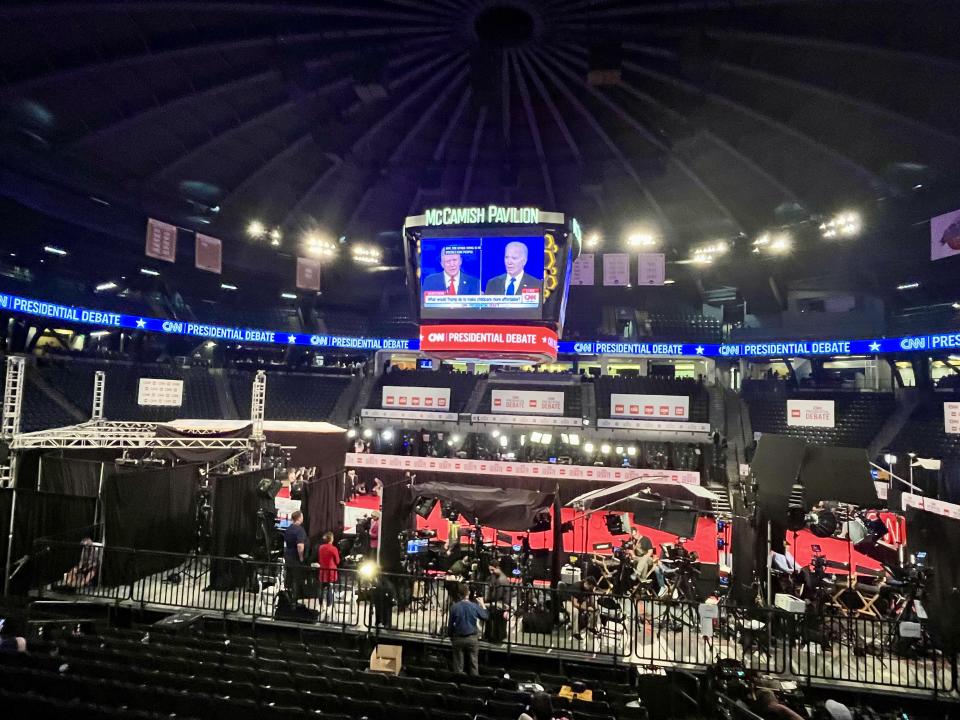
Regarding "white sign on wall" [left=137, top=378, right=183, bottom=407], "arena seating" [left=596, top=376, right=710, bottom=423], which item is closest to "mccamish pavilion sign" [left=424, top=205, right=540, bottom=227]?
"white sign on wall" [left=137, top=378, right=183, bottom=407]

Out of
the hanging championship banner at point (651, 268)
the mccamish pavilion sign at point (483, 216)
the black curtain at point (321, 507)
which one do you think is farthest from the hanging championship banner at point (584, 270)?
the black curtain at point (321, 507)

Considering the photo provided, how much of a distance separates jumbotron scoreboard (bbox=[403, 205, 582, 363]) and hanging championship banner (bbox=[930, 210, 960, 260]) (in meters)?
14.0

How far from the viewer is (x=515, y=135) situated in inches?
828

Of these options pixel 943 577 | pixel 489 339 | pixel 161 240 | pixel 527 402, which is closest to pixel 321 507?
pixel 489 339

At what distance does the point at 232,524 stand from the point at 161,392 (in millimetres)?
8775

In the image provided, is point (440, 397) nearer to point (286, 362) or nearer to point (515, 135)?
point (286, 362)

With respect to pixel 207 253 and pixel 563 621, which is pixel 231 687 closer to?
pixel 563 621

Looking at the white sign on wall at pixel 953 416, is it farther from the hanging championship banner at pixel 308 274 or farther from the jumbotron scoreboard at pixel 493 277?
the hanging championship banner at pixel 308 274

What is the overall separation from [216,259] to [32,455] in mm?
14942

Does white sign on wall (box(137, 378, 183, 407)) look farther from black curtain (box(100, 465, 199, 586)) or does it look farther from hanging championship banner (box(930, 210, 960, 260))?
hanging championship banner (box(930, 210, 960, 260))

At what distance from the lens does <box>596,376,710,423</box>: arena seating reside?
2916cm

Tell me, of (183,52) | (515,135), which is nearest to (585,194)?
(515,135)

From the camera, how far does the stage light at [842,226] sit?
22.3m

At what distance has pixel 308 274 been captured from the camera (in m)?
29.8
